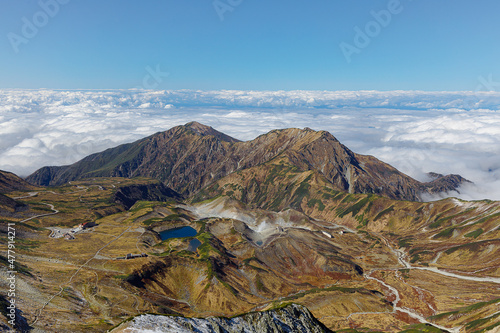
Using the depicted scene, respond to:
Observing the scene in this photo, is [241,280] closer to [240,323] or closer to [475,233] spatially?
[240,323]

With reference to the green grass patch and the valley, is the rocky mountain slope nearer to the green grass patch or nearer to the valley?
the valley

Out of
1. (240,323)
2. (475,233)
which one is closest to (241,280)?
(240,323)

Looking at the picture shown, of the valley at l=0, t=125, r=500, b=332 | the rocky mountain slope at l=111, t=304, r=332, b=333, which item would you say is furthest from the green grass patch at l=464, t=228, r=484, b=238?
the rocky mountain slope at l=111, t=304, r=332, b=333

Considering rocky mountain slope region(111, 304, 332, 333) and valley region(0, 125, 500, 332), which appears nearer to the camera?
rocky mountain slope region(111, 304, 332, 333)

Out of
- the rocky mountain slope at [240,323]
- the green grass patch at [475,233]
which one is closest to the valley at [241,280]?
the green grass patch at [475,233]

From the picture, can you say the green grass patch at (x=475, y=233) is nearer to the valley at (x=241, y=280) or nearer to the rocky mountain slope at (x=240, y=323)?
the valley at (x=241, y=280)

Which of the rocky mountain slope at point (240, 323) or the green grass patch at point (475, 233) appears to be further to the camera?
the green grass patch at point (475, 233)

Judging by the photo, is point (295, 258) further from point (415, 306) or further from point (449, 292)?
point (449, 292)

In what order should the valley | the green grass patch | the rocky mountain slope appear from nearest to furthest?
the rocky mountain slope
the valley
the green grass patch
